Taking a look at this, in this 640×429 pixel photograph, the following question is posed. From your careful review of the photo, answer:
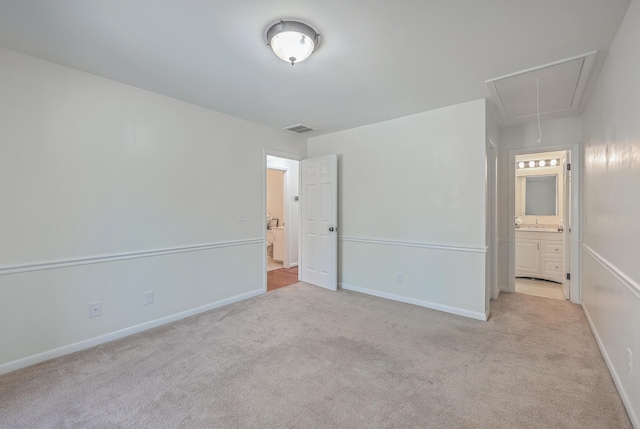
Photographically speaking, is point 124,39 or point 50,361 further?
point 50,361

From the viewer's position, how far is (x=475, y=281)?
3088 mm

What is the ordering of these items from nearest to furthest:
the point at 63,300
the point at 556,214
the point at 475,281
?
the point at 63,300 < the point at 475,281 < the point at 556,214

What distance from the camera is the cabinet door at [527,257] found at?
480cm

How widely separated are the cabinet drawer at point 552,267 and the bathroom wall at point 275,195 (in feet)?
17.6

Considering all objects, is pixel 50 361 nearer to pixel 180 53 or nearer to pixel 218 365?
pixel 218 365

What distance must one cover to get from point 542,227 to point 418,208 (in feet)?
10.8

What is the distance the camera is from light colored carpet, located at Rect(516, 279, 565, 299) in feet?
13.2

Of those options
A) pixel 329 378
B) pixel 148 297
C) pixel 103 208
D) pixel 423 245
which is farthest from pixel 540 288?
pixel 103 208

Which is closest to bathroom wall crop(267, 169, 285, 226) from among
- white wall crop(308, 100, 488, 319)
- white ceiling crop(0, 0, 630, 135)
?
white wall crop(308, 100, 488, 319)

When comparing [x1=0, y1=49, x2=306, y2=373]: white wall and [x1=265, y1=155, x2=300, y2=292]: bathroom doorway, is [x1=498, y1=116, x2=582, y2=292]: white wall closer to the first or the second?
[x1=265, y1=155, x2=300, y2=292]: bathroom doorway

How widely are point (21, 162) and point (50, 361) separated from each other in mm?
1568

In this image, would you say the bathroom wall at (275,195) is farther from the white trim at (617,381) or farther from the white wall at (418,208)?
the white trim at (617,381)

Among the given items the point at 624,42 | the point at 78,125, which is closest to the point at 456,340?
the point at 624,42

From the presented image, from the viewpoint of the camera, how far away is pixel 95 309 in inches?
98.0
